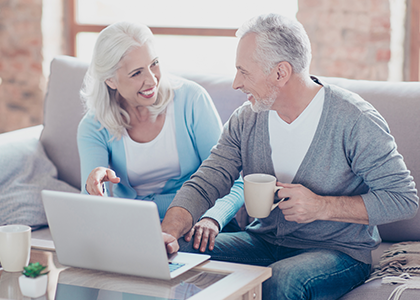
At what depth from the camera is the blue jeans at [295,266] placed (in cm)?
124

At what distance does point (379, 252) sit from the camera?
1639mm

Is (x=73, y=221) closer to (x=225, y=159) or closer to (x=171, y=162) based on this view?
(x=225, y=159)

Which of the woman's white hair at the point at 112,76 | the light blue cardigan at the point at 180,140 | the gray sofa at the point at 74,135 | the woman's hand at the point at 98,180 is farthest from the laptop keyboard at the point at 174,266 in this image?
the woman's white hair at the point at 112,76

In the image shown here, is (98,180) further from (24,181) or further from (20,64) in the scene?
(20,64)

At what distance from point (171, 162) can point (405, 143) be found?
0.75m

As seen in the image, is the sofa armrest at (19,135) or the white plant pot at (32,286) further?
the sofa armrest at (19,135)

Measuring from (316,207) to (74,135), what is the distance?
3.65ft

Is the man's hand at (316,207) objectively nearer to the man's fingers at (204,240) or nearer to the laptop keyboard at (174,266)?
the man's fingers at (204,240)

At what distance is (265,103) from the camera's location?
1.41m

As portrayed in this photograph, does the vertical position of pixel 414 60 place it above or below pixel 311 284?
above

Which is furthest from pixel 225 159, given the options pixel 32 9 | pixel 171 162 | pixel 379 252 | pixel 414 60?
pixel 32 9

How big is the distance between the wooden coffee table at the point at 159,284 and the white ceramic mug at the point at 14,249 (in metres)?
0.02

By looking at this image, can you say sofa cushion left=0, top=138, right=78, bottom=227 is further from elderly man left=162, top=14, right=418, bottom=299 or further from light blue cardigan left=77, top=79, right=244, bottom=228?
elderly man left=162, top=14, right=418, bottom=299

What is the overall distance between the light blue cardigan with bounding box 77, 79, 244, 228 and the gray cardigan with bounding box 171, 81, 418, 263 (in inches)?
6.5
